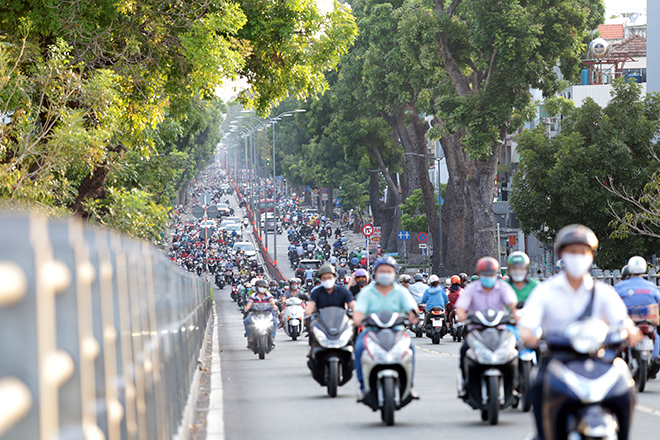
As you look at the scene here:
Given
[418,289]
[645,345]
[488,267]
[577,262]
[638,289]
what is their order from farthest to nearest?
[418,289] → [638,289] → [645,345] → [488,267] → [577,262]

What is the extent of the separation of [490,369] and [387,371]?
1037mm

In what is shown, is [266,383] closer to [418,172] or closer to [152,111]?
[152,111]

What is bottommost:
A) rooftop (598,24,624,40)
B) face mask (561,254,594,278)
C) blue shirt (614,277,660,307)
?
blue shirt (614,277,660,307)

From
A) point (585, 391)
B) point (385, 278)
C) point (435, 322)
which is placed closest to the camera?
point (585, 391)

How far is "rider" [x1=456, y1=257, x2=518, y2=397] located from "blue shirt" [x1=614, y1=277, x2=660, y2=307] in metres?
2.43

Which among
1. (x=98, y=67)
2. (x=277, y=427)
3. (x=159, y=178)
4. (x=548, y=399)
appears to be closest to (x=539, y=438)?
(x=548, y=399)

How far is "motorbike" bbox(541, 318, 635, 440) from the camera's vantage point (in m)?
5.36

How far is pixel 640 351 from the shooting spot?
1216 cm

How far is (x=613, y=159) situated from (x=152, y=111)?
2204 centimetres

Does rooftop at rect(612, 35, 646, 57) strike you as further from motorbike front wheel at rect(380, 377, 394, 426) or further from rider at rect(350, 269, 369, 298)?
motorbike front wheel at rect(380, 377, 394, 426)

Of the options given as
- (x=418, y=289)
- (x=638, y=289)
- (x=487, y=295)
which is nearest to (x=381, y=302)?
(x=487, y=295)

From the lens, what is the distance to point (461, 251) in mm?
46812

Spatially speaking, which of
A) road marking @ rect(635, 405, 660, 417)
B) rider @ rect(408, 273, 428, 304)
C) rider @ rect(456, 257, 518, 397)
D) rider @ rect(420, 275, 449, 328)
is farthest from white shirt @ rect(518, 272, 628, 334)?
rider @ rect(408, 273, 428, 304)

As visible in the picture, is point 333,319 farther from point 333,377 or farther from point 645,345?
point 645,345
